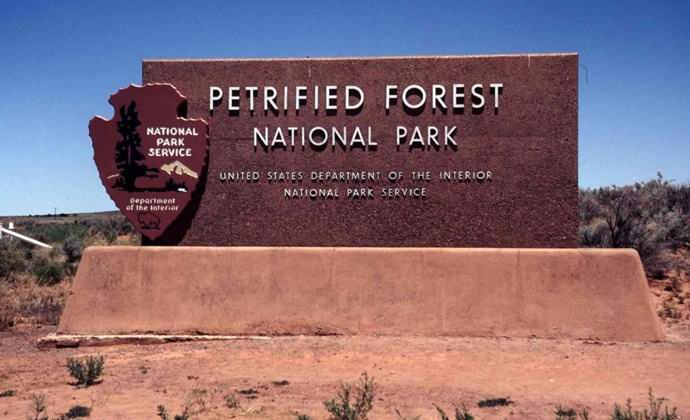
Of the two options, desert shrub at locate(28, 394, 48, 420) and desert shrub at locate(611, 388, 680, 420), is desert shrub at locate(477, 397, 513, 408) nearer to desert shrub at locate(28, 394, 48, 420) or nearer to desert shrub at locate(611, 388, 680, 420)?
desert shrub at locate(611, 388, 680, 420)

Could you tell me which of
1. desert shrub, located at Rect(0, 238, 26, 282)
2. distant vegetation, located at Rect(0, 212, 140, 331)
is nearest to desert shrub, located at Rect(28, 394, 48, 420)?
distant vegetation, located at Rect(0, 212, 140, 331)

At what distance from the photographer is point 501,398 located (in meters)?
6.27

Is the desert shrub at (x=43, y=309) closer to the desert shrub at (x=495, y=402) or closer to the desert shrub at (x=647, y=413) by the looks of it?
the desert shrub at (x=495, y=402)

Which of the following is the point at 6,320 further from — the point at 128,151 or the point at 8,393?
the point at 8,393

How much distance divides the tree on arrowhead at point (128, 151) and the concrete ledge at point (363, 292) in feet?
3.50

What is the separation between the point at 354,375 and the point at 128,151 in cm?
505

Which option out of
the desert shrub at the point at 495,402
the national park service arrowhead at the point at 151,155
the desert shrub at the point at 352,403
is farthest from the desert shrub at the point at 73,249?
the desert shrub at the point at 495,402

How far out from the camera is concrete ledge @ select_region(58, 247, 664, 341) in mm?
8789

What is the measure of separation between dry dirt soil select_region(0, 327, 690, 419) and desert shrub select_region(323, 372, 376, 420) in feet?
0.41

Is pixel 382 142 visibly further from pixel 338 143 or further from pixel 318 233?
pixel 318 233

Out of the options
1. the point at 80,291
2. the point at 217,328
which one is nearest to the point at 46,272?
the point at 80,291

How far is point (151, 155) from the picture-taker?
391 inches

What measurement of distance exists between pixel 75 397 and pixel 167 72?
5274 mm

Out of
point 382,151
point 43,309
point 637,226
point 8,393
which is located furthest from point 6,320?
point 637,226
